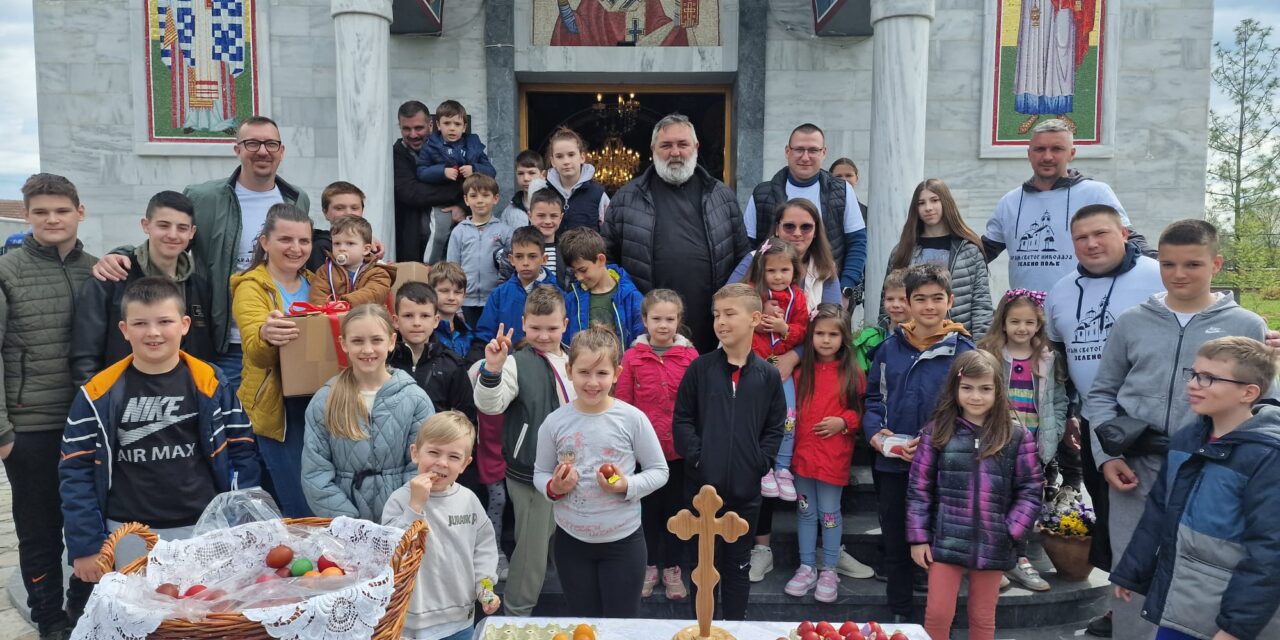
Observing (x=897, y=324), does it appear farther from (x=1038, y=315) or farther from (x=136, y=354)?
(x=136, y=354)

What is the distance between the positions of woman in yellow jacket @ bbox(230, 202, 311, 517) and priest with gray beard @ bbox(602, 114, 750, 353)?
70.8 inches

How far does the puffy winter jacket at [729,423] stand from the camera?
13.0 ft

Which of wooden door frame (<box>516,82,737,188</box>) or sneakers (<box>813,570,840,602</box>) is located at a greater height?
wooden door frame (<box>516,82,737,188</box>)

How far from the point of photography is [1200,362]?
3.10 m

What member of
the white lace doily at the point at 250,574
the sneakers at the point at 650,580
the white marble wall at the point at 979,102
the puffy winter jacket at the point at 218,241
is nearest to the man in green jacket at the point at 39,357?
the puffy winter jacket at the point at 218,241

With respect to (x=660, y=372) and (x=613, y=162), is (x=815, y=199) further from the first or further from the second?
(x=613, y=162)

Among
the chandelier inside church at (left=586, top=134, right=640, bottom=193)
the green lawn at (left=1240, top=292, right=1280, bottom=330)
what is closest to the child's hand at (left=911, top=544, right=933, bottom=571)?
the chandelier inside church at (left=586, top=134, right=640, bottom=193)

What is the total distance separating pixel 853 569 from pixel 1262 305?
21.6 meters

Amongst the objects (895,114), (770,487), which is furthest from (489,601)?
(895,114)

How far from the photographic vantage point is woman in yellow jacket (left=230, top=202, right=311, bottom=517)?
3.82 metres

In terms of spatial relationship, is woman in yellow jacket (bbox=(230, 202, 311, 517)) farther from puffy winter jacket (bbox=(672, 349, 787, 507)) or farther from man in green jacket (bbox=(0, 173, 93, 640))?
puffy winter jacket (bbox=(672, 349, 787, 507))

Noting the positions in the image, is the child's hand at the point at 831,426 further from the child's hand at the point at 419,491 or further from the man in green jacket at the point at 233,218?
→ the man in green jacket at the point at 233,218

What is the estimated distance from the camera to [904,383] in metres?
4.27

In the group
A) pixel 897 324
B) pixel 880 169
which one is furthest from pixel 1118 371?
pixel 880 169
